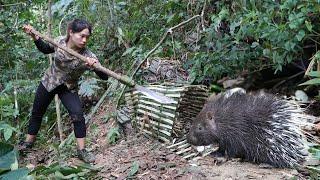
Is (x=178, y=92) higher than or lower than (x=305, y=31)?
lower

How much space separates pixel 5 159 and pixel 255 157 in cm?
307

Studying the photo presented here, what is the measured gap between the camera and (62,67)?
14.4 ft

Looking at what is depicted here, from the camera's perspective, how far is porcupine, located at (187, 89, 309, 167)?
4.11m

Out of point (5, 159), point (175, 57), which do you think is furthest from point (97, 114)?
point (5, 159)

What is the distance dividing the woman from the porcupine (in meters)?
1.12

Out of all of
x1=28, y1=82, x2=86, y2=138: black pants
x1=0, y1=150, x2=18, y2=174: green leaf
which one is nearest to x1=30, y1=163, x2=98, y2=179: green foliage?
x1=28, y1=82, x2=86, y2=138: black pants

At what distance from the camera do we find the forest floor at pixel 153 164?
3.90m

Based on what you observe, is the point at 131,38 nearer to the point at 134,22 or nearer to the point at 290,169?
the point at 134,22

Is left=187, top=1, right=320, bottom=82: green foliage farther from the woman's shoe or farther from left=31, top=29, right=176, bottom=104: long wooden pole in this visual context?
the woman's shoe

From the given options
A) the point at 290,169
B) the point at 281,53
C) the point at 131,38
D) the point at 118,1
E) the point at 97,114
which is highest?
the point at 118,1

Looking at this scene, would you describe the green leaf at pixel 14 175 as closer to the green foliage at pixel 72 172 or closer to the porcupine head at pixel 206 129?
the green foliage at pixel 72 172

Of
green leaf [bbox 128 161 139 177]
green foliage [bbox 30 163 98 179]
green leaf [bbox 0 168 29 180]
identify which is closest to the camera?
green leaf [bbox 0 168 29 180]

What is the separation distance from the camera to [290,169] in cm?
402

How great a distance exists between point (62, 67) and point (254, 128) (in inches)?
77.0
